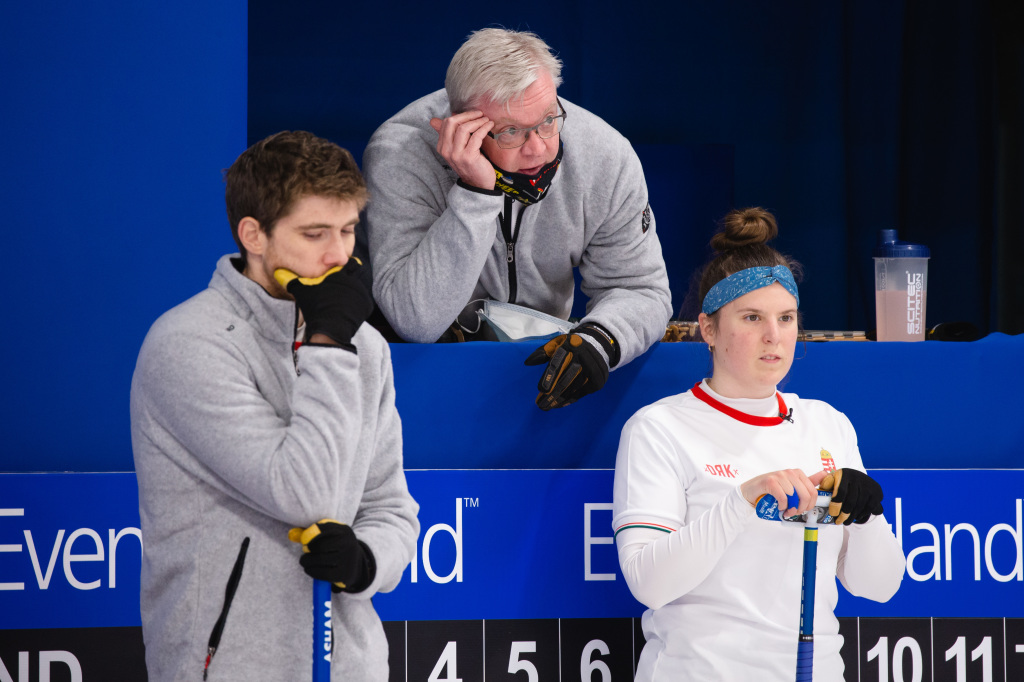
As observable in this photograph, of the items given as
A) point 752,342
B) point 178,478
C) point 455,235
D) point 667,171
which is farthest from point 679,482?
point 667,171

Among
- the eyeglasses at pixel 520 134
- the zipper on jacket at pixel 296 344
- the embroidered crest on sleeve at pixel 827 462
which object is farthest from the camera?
the eyeglasses at pixel 520 134

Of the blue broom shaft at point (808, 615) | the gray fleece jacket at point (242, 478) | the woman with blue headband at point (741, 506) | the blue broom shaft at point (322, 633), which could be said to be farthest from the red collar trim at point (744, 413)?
the blue broom shaft at point (322, 633)

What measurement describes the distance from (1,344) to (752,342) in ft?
4.71

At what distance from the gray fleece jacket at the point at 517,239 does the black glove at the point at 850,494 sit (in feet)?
1.70

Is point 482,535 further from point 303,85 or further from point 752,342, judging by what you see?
point 303,85

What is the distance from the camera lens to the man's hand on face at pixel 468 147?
1.96 m

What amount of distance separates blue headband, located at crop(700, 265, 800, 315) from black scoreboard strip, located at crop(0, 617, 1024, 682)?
68cm

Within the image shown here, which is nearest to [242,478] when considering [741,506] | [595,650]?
[741,506]

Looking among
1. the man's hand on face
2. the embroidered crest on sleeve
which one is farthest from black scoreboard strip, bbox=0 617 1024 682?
the man's hand on face

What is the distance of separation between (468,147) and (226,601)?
1.03 meters

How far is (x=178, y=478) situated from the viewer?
131 centimetres

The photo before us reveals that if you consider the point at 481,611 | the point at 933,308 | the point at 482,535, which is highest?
the point at 933,308

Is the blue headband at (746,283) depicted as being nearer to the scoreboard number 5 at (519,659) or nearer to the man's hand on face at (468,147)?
the man's hand on face at (468,147)

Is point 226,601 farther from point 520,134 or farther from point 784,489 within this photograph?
point 520,134
